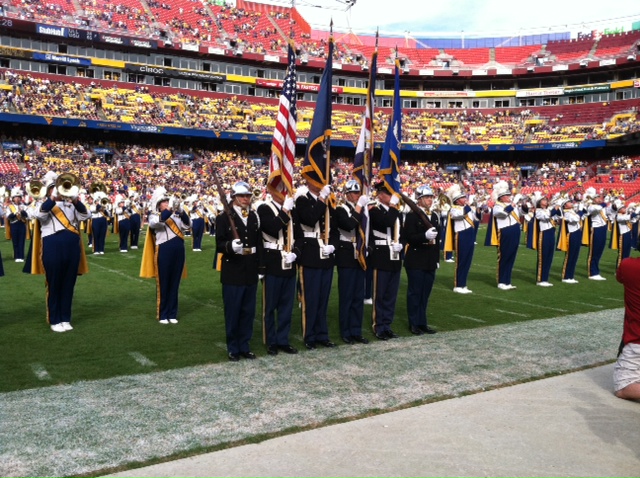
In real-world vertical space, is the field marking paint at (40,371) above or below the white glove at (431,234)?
below

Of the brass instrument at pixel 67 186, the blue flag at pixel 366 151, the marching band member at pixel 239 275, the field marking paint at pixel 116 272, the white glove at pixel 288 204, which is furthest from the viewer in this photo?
the field marking paint at pixel 116 272

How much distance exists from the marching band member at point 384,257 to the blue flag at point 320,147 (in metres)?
0.86

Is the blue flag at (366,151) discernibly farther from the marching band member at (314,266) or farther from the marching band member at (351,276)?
the marching band member at (314,266)

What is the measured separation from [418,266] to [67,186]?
434 centimetres

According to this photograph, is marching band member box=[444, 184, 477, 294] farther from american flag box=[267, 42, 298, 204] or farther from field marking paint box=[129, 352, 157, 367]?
field marking paint box=[129, 352, 157, 367]

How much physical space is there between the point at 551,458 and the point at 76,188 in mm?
6098

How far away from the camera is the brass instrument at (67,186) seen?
24.6ft

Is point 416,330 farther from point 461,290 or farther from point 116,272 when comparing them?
point 116,272

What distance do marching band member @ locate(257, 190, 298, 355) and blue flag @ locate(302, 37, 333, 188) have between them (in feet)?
1.51

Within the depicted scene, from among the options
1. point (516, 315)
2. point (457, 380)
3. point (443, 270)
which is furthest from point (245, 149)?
point (457, 380)

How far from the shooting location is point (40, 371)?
5.77 meters

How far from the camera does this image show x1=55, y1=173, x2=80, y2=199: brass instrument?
7.48 metres

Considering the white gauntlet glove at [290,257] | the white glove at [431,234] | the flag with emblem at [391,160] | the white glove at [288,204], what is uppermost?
the flag with emblem at [391,160]

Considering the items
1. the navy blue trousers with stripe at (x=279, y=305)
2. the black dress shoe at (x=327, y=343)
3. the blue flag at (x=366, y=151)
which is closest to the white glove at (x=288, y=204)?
the navy blue trousers with stripe at (x=279, y=305)
